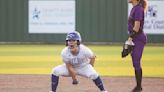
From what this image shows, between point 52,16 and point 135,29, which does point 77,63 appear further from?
point 52,16

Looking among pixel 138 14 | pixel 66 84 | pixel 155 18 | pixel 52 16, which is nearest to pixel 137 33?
pixel 138 14

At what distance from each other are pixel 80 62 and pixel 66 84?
9.20 ft

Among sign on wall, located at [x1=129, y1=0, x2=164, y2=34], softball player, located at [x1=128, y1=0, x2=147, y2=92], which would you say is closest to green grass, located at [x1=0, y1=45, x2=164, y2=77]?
softball player, located at [x1=128, y1=0, x2=147, y2=92]

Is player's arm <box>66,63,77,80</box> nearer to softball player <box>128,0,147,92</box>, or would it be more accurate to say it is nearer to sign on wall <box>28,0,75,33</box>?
softball player <box>128,0,147,92</box>

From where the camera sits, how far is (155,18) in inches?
1232

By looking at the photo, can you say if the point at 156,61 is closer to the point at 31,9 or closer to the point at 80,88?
the point at 80,88

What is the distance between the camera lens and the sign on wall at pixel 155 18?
3122 centimetres

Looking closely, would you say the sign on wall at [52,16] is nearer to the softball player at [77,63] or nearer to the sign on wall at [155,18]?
the sign on wall at [155,18]

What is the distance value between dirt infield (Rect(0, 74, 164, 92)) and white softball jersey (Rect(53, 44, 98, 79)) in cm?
157

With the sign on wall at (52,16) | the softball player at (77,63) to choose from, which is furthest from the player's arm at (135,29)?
the sign on wall at (52,16)

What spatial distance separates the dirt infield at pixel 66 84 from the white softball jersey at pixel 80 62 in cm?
157

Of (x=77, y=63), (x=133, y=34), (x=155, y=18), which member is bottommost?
(x=155, y=18)

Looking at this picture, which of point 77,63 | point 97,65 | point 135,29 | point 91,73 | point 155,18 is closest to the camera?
point 91,73

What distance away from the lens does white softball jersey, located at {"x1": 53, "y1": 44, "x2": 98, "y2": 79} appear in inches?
388
